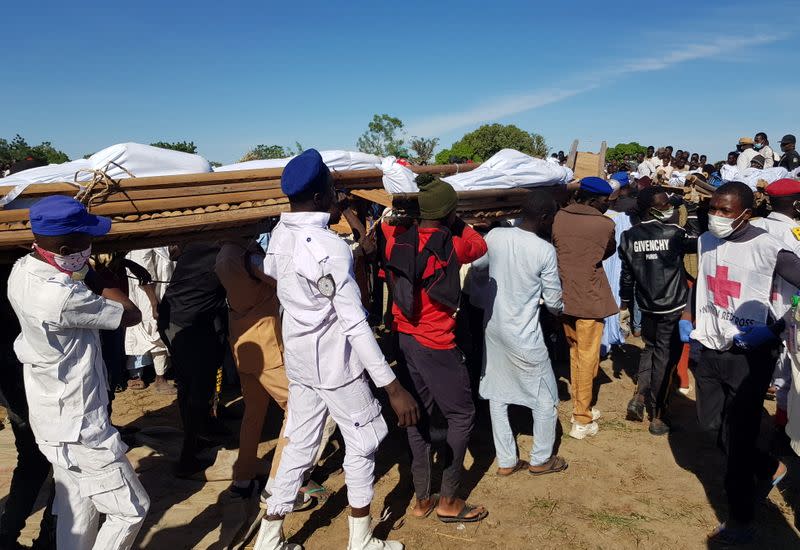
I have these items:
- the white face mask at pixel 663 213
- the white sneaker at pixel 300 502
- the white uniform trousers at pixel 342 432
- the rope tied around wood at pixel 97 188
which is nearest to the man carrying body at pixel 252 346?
the white sneaker at pixel 300 502

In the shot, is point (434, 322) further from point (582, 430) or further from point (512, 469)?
point (582, 430)

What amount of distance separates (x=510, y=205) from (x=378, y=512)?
236 centimetres

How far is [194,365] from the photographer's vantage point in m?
3.82

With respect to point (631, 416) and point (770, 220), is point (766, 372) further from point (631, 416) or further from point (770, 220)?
point (631, 416)

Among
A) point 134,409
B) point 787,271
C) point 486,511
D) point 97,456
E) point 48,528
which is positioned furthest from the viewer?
Result: point 134,409

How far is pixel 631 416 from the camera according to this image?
15.1ft

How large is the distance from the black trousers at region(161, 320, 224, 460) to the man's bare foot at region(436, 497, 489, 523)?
5.94ft

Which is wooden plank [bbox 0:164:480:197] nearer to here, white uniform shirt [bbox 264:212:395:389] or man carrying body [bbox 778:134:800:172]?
white uniform shirt [bbox 264:212:395:389]

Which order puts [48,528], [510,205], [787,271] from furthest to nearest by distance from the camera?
1. [510,205]
2. [48,528]
3. [787,271]

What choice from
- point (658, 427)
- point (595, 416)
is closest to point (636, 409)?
point (658, 427)

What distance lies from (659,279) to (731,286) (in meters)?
1.33

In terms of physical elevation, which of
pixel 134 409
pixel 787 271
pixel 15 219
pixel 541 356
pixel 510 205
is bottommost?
pixel 134 409

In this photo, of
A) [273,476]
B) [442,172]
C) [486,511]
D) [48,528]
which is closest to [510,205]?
[442,172]

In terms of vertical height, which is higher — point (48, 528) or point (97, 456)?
point (97, 456)
